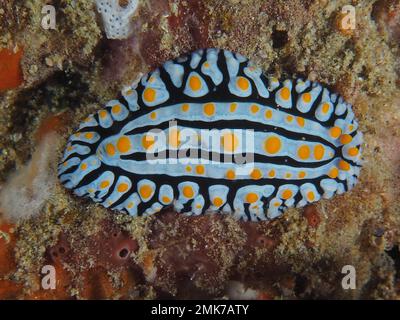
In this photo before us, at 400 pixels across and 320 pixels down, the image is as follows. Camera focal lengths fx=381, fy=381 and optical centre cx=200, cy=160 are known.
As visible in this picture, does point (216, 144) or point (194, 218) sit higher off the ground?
point (216, 144)

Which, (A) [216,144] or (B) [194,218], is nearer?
(A) [216,144]

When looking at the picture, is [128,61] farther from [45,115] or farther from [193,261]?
[193,261]

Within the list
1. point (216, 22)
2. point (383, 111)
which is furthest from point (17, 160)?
point (383, 111)
